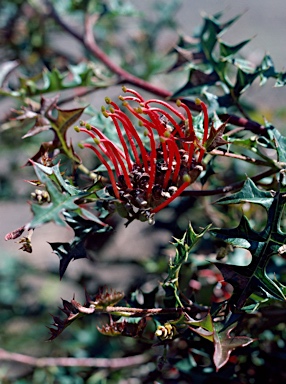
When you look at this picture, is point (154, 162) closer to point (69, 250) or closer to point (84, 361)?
point (69, 250)

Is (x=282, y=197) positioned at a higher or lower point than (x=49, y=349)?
higher

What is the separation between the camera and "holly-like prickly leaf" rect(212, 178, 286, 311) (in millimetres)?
672

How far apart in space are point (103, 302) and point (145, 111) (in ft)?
0.73

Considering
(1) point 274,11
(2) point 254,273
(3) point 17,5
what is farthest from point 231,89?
(1) point 274,11

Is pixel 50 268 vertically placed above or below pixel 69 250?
below

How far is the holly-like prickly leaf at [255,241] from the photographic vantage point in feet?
2.20

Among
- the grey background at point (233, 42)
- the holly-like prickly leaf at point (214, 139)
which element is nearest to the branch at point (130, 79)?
the holly-like prickly leaf at point (214, 139)

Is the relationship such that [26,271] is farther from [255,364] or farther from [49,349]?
[255,364]

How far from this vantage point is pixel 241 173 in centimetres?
135

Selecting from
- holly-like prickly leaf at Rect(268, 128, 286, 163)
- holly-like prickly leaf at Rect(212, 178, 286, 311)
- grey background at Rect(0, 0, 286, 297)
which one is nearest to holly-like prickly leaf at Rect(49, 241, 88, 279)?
holly-like prickly leaf at Rect(212, 178, 286, 311)

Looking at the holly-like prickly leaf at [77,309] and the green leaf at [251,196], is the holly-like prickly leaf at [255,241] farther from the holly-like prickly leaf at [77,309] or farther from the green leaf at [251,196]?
the holly-like prickly leaf at [77,309]

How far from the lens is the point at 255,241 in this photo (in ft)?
2.23

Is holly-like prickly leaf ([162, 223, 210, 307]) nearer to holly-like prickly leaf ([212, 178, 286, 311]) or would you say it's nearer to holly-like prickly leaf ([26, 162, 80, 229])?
holly-like prickly leaf ([212, 178, 286, 311])

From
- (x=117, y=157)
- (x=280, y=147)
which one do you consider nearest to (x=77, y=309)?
(x=117, y=157)
